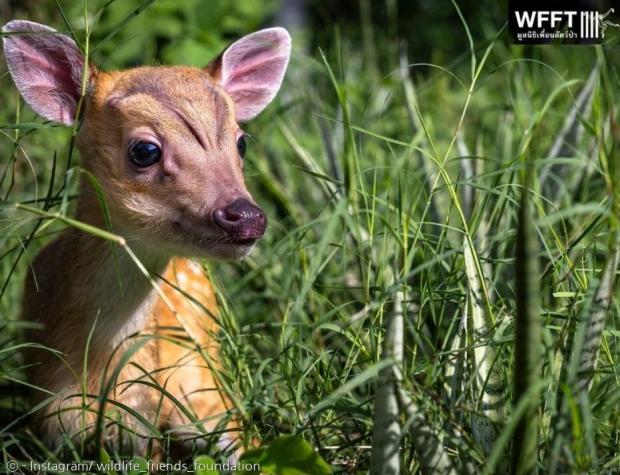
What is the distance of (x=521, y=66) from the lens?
386cm

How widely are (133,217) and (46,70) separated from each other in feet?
1.69

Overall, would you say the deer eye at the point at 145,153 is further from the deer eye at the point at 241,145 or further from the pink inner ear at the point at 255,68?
the pink inner ear at the point at 255,68

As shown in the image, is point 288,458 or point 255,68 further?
point 255,68

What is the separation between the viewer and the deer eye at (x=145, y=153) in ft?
8.58

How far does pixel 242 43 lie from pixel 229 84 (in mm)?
142

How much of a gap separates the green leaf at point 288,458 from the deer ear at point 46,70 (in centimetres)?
122

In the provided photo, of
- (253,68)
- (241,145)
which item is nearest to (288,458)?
(241,145)

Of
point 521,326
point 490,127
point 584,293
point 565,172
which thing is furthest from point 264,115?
point 521,326

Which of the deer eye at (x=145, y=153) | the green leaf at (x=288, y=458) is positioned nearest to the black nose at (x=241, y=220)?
the deer eye at (x=145, y=153)

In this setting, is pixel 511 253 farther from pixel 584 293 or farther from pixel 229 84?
pixel 229 84

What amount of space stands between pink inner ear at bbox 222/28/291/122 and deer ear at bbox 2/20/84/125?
1.58 feet

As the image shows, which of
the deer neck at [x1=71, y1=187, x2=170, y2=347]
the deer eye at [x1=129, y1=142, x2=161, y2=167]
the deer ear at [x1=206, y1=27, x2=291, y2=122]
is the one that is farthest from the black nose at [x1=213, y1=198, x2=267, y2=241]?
the deer ear at [x1=206, y1=27, x2=291, y2=122]

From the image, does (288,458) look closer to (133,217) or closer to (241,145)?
(133,217)

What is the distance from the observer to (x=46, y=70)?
279 centimetres
